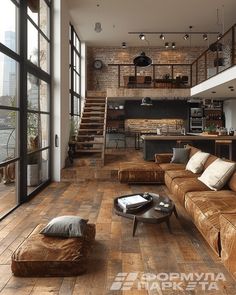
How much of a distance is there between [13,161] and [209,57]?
11.9m

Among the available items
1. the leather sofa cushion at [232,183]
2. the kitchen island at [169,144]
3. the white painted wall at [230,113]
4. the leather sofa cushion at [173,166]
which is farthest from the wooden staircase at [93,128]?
the white painted wall at [230,113]

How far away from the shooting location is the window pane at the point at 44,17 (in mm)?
7172

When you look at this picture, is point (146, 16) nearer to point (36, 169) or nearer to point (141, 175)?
point (141, 175)

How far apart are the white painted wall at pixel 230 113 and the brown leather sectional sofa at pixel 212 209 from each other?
8.57 metres

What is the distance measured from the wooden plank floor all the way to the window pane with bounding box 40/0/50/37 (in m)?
4.08

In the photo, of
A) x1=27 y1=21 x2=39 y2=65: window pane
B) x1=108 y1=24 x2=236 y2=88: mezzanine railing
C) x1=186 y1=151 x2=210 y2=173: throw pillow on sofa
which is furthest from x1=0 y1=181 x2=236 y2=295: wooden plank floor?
x1=108 y1=24 x2=236 y2=88: mezzanine railing

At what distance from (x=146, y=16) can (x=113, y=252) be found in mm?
8801

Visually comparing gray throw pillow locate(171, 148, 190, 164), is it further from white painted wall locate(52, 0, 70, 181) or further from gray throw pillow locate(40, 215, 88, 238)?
gray throw pillow locate(40, 215, 88, 238)

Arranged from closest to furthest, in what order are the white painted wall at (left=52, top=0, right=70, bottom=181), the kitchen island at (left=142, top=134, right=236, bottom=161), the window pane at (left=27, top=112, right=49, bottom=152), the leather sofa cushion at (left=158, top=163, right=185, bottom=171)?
1. the window pane at (left=27, top=112, right=49, bottom=152)
2. the leather sofa cushion at (left=158, top=163, right=185, bottom=171)
3. the white painted wall at (left=52, top=0, right=70, bottom=181)
4. the kitchen island at (left=142, top=134, right=236, bottom=161)

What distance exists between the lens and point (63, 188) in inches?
276

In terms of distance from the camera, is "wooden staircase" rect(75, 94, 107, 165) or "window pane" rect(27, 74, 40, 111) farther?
"wooden staircase" rect(75, 94, 107, 165)

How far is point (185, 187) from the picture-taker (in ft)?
15.8

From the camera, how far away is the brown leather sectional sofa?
2.67m

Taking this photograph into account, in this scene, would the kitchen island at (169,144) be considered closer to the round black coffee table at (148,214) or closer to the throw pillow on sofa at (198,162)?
the throw pillow on sofa at (198,162)
